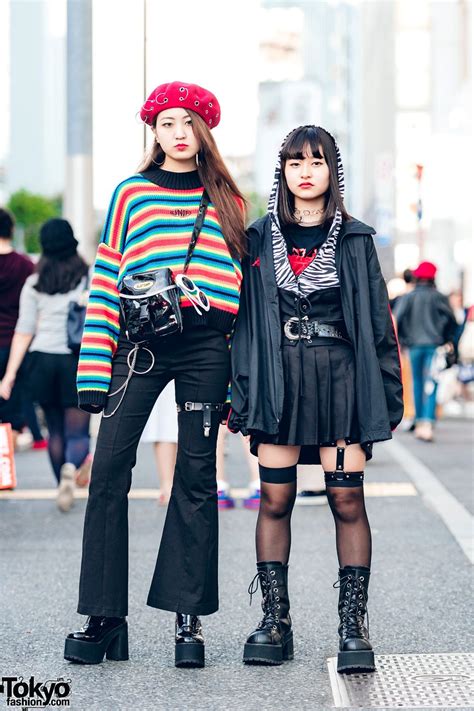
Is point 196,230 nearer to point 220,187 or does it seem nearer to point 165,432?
point 220,187

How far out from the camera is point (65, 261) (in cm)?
793

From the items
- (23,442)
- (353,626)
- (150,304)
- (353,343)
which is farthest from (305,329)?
(23,442)

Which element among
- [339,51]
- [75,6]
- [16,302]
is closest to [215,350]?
[16,302]

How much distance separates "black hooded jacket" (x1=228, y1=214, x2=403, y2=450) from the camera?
13.4ft

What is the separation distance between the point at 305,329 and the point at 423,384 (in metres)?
9.35

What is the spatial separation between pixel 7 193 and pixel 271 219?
147 metres

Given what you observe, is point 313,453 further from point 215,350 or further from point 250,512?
point 250,512

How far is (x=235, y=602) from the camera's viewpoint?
17.1 feet

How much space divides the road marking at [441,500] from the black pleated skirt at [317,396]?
223 centimetres

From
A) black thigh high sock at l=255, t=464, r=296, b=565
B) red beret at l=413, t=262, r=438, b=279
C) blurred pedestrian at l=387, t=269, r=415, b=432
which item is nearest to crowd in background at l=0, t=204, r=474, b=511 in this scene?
black thigh high sock at l=255, t=464, r=296, b=565

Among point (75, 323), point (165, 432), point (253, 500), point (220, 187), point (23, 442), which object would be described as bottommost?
point (23, 442)

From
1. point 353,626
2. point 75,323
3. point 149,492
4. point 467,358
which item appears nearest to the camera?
point 353,626

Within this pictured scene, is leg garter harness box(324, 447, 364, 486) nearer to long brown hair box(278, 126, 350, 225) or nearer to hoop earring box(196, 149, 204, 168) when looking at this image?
long brown hair box(278, 126, 350, 225)

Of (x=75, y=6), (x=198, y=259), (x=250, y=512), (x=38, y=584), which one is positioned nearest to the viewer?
(x=198, y=259)
